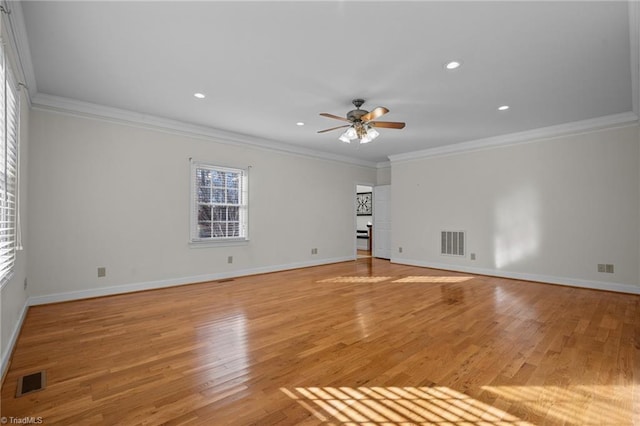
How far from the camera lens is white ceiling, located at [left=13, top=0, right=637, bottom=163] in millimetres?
2299

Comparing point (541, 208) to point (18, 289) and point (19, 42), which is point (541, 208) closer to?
point (19, 42)

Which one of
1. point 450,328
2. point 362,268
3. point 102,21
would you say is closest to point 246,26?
point 102,21

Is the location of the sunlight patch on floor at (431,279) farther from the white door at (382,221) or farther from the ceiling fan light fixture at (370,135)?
the ceiling fan light fixture at (370,135)

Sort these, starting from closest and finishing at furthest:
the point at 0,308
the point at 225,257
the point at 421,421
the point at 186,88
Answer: the point at 421,421
the point at 0,308
the point at 186,88
the point at 225,257

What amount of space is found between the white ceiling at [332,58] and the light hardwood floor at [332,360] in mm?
2603

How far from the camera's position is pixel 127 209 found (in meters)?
4.48

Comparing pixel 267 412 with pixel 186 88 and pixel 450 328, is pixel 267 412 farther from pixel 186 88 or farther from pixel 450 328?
pixel 186 88

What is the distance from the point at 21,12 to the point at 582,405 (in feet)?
15.2


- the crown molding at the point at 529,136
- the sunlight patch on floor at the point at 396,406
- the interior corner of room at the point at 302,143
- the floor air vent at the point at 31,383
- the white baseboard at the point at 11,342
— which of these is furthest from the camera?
the crown molding at the point at 529,136

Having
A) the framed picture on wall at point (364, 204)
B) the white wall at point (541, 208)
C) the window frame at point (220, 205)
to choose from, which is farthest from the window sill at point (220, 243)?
the framed picture on wall at point (364, 204)

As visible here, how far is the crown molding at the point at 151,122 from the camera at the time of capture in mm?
3926

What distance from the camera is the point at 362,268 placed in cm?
667

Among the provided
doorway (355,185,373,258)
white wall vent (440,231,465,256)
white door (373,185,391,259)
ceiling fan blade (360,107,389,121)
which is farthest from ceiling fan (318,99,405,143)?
doorway (355,185,373,258)

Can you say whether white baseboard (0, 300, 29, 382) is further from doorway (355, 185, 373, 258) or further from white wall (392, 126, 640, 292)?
doorway (355, 185, 373, 258)
